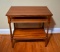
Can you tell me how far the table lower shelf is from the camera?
5.63 ft

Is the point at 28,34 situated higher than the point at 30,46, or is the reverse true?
the point at 28,34

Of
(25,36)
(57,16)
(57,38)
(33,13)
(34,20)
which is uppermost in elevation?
(33,13)

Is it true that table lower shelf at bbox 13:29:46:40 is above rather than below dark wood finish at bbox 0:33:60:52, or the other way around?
above

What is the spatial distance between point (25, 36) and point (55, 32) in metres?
0.83

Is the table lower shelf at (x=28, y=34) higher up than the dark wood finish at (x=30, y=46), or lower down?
higher up

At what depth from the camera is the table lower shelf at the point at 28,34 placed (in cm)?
172

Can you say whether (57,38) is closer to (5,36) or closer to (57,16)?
(57,16)

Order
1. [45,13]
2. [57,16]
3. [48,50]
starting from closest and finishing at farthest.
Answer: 1. [45,13]
2. [48,50]
3. [57,16]

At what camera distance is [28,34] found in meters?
1.78

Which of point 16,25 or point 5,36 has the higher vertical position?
point 16,25

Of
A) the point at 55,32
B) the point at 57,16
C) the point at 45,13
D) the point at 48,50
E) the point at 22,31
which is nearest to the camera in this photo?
the point at 45,13

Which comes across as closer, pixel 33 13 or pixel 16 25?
pixel 33 13

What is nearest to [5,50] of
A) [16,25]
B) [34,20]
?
[16,25]

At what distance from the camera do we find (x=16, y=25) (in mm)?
2086
